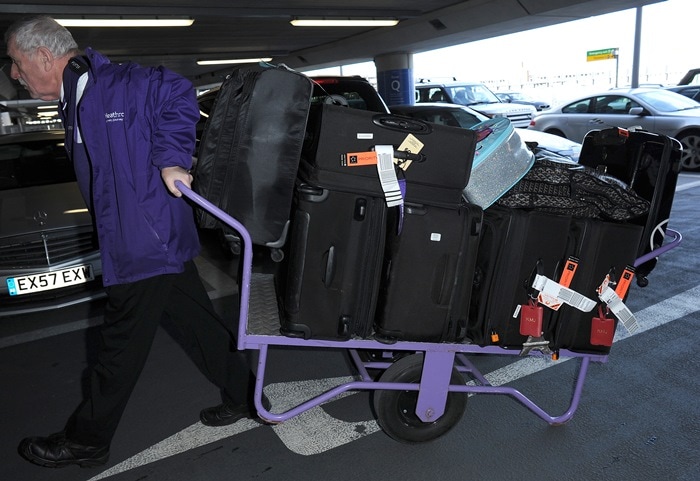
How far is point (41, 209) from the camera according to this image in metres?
4.93

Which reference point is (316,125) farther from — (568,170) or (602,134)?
(602,134)

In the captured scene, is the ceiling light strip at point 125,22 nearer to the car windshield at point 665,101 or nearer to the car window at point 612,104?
the car window at point 612,104

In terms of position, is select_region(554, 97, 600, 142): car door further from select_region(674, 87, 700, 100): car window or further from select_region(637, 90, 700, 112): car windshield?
select_region(674, 87, 700, 100): car window

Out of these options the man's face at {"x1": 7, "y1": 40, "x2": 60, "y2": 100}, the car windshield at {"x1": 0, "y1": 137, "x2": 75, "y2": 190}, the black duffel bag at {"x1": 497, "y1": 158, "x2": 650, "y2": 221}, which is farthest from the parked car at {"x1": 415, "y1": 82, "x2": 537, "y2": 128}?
the man's face at {"x1": 7, "y1": 40, "x2": 60, "y2": 100}

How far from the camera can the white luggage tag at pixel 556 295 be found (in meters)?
2.61

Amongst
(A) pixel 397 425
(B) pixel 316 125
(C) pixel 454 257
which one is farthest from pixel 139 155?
(A) pixel 397 425

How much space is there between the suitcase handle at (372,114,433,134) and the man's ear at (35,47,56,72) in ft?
4.73

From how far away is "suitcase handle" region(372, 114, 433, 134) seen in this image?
232 cm

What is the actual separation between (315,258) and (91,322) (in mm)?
3099

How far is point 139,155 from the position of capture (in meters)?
2.48

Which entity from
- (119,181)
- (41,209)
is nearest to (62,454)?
(119,181)

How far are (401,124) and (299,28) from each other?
13.2 meters

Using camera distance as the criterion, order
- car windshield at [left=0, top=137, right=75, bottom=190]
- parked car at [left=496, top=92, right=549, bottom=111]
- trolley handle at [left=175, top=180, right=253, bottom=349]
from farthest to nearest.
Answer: parked car at [left=496, top=92, right=549, bottom=111] < car windshield at [left=0, top=137, right=75, bottom=190] < trolley handle at [left=175, top=180, right=253, bottom=349]

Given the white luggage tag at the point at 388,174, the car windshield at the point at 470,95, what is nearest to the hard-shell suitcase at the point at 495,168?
the white luggage tag at the point at 388,174
